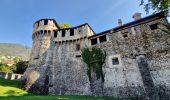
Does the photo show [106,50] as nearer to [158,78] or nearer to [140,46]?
[140,46]

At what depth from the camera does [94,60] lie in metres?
24.2

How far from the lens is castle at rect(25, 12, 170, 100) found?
20.2 m

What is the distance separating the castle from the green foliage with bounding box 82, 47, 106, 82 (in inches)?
35.1

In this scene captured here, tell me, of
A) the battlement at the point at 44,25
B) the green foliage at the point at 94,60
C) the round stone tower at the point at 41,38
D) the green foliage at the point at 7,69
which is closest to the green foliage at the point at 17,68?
the green foliage at the point at 7,69

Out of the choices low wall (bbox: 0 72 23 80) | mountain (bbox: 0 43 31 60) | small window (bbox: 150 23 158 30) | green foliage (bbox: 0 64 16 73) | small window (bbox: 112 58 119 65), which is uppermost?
mountain (bbox: 0 43 31 60)

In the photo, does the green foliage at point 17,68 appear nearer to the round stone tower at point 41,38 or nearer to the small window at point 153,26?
the round stone tower at point 41,38

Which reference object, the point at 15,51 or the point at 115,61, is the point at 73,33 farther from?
the point at 15,51

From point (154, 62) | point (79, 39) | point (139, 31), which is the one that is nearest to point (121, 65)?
point (154, 62)

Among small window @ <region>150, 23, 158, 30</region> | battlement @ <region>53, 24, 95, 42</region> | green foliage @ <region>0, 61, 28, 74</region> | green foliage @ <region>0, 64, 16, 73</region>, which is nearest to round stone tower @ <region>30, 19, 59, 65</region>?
battlement @ <region>53, 24, 95, 42</region>

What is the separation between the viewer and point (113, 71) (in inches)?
906

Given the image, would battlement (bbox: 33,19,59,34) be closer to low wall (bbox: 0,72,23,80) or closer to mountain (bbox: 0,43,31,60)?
low wall (bbox: 0,72,23,80)

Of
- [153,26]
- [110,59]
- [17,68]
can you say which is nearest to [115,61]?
[110,59]

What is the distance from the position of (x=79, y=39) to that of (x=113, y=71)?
9.83 metres

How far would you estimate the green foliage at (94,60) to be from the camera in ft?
77.4
